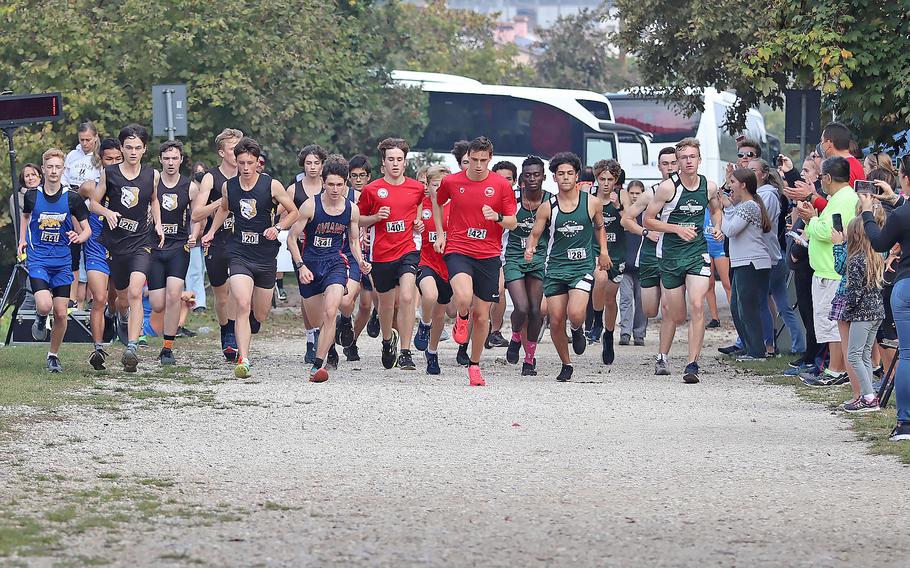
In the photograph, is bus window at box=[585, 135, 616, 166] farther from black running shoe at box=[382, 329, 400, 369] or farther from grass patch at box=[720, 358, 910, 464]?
black running shoe at box=[382, 329, 400, 369]

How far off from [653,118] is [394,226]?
1141 inches

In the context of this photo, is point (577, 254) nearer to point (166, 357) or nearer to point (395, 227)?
Answer: point (395, 227)

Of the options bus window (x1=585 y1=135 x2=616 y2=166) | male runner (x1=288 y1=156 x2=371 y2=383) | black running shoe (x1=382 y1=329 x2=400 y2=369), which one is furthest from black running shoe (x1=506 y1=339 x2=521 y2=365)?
bus window (x1=585 y1=135 x2=616 y2=166)

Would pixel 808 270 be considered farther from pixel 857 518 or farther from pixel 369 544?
pixel 369 544

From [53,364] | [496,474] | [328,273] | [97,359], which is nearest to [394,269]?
[328,273]

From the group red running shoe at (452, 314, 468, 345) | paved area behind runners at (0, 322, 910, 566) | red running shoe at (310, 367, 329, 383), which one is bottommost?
paved area behind runners at (0, 322, 910, 566)

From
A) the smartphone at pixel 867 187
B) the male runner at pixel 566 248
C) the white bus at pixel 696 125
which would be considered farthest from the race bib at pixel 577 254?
→ the white bus at pixel 696 125

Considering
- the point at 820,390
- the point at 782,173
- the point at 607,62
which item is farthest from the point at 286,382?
the point at 607,62

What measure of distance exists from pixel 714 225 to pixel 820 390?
2654 mm

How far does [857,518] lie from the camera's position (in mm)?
7879

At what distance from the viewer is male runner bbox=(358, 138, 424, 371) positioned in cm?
1470

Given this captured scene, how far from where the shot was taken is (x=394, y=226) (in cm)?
1476

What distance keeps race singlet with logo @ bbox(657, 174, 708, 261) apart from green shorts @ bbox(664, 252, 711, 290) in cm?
4

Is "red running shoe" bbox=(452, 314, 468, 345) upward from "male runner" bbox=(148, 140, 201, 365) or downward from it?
downward
